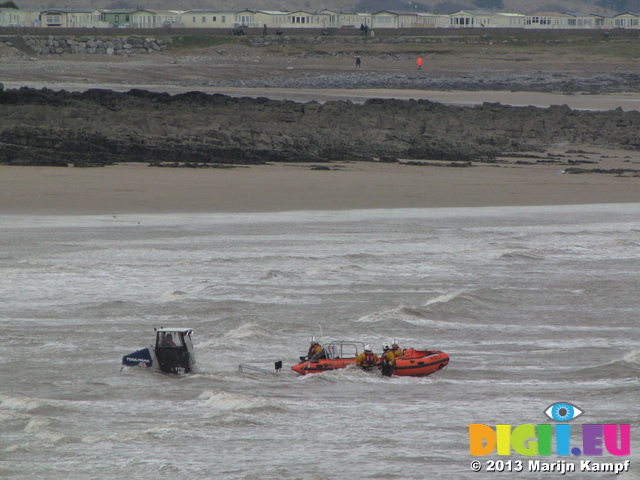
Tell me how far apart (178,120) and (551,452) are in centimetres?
3034

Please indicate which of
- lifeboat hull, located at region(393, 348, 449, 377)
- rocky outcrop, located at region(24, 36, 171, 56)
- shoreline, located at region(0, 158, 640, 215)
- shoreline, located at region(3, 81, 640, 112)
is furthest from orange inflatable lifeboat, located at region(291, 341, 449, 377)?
rocky outcrop, located at region(24, 36, 171, 56)

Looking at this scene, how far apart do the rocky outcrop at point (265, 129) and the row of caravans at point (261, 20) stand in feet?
232

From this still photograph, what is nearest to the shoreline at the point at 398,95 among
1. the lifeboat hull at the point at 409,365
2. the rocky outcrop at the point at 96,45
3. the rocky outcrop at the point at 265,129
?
the rocky outcrop at the point at 265,129

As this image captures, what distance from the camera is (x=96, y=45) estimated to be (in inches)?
3366

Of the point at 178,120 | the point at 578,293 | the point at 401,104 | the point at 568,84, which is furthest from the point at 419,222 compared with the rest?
the point at 568,84

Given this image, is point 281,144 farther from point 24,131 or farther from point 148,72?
point 148,72

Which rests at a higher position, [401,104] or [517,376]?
[401,104]

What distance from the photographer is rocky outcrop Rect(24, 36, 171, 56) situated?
83.2m

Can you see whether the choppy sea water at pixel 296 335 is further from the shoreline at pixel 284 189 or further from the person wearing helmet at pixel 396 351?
the shoreline at pixel 284 189

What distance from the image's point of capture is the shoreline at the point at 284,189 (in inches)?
1002

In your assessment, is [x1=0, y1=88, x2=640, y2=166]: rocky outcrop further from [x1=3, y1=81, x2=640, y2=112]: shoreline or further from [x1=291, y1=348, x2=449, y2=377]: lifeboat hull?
[x1=291, y1=348, x2=449, y2=377]: lifeboat hull

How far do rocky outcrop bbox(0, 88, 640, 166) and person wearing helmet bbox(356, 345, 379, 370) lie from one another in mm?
20740

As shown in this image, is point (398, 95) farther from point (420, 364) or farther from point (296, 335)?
point (420, 364)

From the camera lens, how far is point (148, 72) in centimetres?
7206
